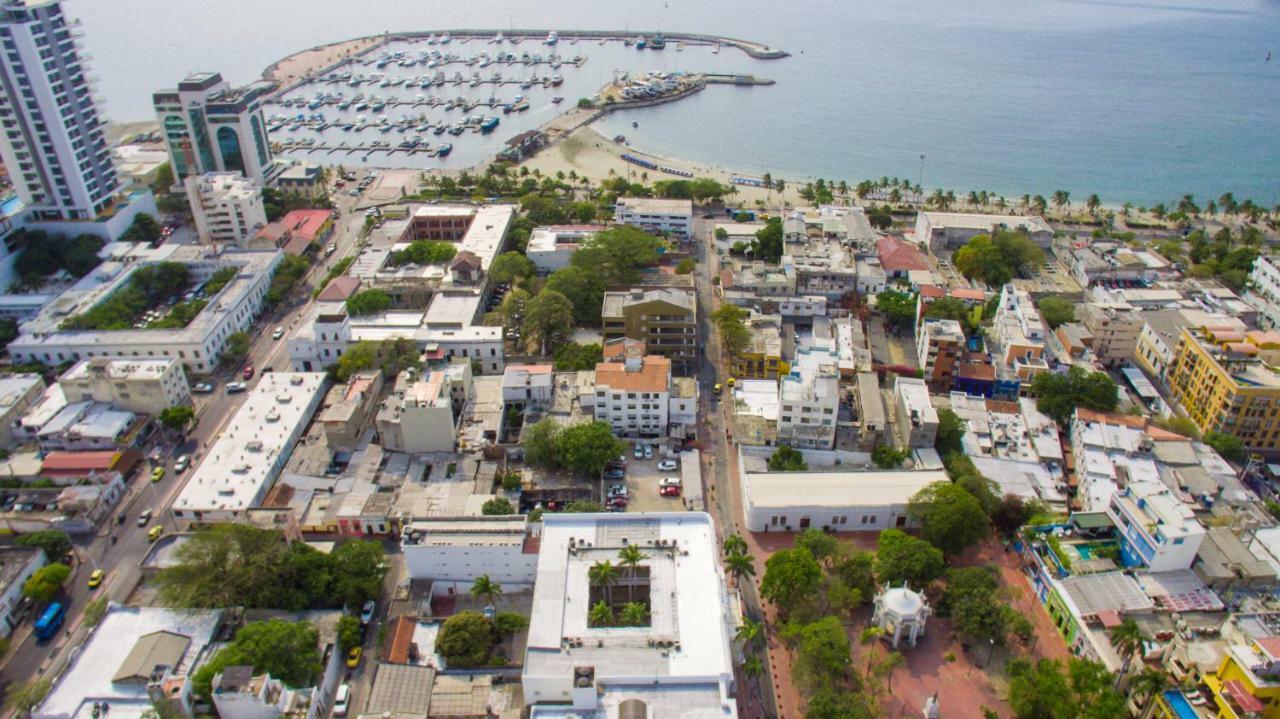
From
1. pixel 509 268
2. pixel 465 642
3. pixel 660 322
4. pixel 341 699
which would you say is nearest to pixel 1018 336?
pixel 660 322

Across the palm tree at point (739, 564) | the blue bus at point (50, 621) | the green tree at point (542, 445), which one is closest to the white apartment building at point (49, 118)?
the blue bus at point (50, 621)

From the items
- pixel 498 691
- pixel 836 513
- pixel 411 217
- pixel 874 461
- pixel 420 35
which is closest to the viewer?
pixel 498 691

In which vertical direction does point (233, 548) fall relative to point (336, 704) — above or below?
above

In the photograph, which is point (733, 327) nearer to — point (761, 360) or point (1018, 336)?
point (761, 360)

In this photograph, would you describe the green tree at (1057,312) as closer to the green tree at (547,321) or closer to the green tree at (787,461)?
the green tree at (787,461)

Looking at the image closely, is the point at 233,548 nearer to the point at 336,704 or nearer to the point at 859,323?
the point at 336,704

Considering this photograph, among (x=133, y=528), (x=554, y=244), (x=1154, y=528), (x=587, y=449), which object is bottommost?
(x=133, y=528)

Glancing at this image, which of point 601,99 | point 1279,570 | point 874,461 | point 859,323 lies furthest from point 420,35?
point 1279,570
